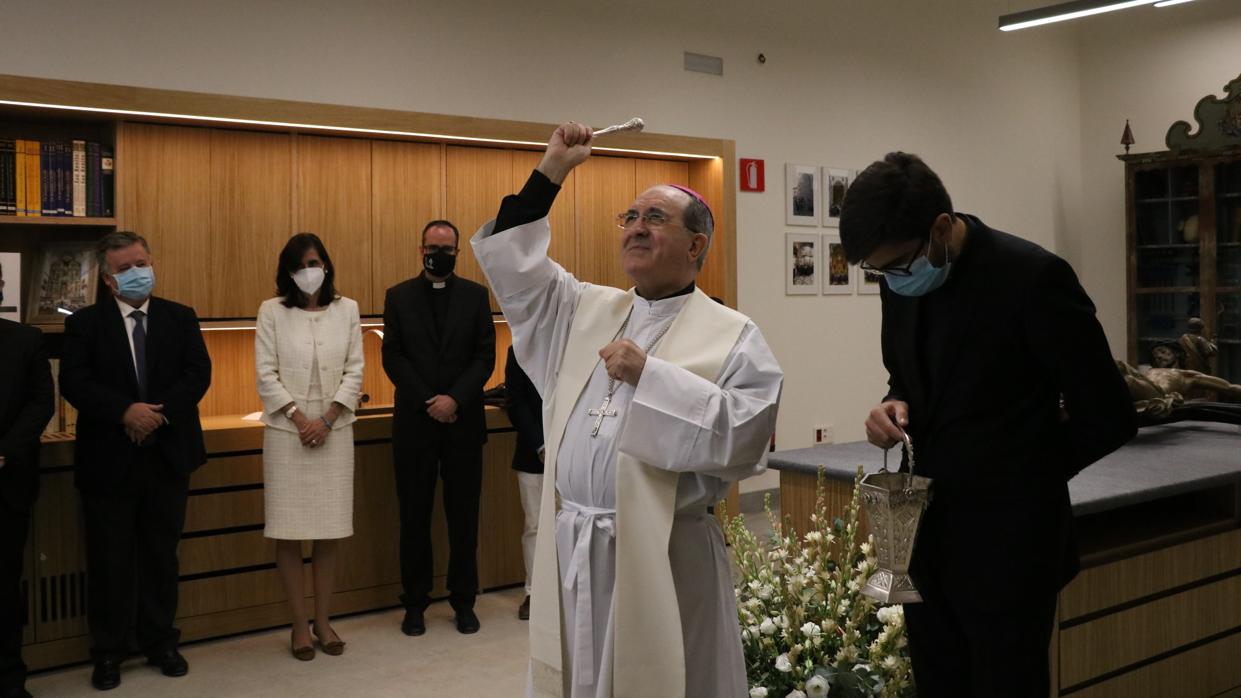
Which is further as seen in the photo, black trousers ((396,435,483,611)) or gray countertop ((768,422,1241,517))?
black trousers ((396,435,483,611))

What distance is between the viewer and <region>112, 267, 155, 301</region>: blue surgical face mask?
4453 millimetres

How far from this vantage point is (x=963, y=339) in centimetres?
222

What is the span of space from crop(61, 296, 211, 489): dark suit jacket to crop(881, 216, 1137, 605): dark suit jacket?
3.36 m

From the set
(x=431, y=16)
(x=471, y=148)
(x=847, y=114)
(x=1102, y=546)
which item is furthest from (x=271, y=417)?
(x=847, y=114)

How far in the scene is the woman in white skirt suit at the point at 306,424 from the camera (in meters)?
4.80

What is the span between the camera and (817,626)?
9.83ft

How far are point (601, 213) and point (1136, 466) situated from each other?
12.6ft

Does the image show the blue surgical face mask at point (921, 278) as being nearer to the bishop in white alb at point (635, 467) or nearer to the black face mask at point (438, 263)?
the bishop in white alb at point (635, 467)

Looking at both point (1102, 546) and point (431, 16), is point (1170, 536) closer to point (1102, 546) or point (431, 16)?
point (1102, 546)

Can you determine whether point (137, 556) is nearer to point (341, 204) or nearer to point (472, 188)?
point (341, 204)

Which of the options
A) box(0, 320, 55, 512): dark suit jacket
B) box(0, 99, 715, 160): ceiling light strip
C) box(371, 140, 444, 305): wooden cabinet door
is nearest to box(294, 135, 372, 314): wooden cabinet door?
box(371, 140, 444, 305): wooden cabinet door

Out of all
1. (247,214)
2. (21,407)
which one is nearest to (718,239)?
(247,214)

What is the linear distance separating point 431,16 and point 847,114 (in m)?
3.50

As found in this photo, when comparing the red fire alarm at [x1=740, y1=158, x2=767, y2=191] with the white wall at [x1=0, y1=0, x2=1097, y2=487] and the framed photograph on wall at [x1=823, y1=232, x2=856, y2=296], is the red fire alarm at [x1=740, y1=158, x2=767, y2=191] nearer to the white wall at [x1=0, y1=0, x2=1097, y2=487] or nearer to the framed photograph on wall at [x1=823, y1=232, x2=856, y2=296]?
the white wall at [x1=0, y1=0, x2=1097, y2=487]
